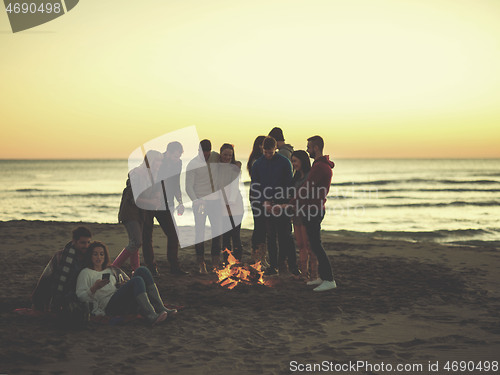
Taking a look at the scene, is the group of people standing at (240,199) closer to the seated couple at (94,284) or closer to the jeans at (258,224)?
the jeans at (258,224)

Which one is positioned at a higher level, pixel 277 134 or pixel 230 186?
Result: pixel 277 134

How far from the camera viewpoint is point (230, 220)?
23.6ft

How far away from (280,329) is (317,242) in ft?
5.89

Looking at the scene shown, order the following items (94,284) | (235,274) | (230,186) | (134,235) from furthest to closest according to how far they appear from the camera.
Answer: (230,186) → (235,274) → (134,235) → (94,284)

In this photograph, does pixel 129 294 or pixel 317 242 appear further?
pixel 317 242

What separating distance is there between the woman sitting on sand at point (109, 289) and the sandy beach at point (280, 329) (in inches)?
6.5

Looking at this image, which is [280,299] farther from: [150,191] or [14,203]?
[14,203]

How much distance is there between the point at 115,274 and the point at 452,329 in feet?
11.8

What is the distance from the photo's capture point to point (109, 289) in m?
4.96

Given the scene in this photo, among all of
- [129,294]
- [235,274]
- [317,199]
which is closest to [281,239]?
[235,274]

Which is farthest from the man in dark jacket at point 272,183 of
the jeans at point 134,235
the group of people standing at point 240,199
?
the jeans at point 134,235

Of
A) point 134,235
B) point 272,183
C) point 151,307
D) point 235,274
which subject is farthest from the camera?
point 235,274

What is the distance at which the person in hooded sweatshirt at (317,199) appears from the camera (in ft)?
20.4

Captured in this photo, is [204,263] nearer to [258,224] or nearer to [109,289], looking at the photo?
[258,224]
